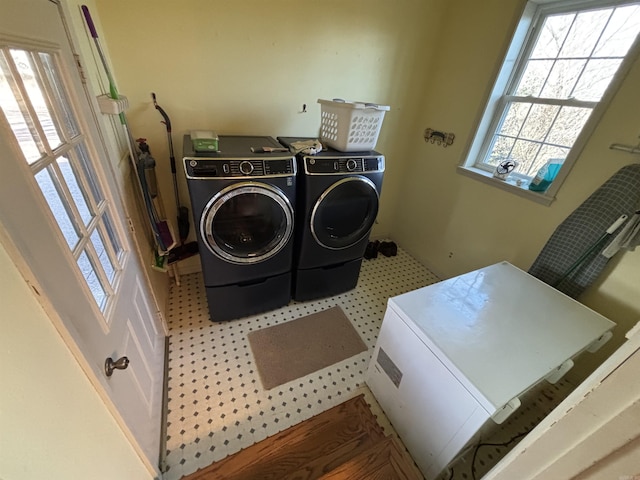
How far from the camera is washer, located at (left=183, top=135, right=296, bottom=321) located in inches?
54.2

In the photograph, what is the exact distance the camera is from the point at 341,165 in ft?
5.31

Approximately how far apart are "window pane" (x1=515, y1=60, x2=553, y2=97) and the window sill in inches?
23.3

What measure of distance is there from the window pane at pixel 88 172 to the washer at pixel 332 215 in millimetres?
961

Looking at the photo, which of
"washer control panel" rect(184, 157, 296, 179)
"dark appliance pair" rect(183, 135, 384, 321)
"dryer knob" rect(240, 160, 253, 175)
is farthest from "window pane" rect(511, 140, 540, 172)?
"dryer knob" rect(240, 160, 253, 175)

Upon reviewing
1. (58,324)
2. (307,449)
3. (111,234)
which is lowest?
(307,449)

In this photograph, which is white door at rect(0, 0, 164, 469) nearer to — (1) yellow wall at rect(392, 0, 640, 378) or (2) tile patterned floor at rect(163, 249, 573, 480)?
(2) tile patterned floor at rect(163, 249, 573, 480)

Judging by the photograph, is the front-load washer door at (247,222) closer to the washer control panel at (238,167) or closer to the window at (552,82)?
the washer control panel at (238,167)

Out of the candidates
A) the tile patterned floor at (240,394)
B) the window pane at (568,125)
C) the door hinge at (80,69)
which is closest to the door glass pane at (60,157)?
the door hinge at (80,69)

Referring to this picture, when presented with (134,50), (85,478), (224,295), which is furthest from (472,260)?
(134,50)

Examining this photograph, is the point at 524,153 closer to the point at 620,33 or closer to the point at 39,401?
the point at 620,33

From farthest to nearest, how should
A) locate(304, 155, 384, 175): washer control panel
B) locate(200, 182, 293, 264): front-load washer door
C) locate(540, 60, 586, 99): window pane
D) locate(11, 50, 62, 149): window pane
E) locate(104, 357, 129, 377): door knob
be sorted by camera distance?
locate(540, 60, 586, 99): window pane, locate(304, 155, 384, 175): washer control panel, locate(200, 182, 293, 264): front-load washer door, locate(104, 357, 129, 377): door knob, locate(11, 50, 62, 149): window pane

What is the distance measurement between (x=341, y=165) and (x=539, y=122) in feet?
4.87

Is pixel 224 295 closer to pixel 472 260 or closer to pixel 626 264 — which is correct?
pixel 472 260

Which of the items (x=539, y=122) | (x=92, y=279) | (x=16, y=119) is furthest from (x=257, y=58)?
(x=539, y=122)
